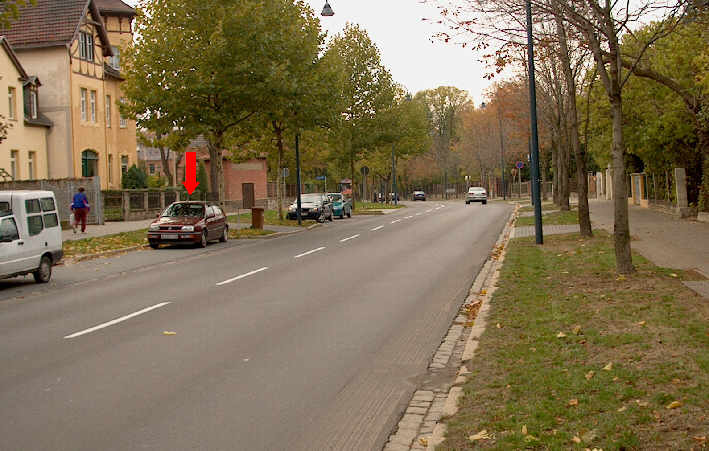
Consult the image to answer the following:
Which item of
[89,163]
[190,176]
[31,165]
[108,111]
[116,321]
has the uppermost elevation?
[108,111]

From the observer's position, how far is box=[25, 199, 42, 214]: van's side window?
16.8 m

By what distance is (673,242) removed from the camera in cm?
1941

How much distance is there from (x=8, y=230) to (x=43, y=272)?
1394 millimetres

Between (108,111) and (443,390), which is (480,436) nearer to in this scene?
(443,390)

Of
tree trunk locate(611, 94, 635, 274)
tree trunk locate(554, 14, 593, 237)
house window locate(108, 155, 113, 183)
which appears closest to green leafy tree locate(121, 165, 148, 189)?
house window locate(108, 155, 113, 183)

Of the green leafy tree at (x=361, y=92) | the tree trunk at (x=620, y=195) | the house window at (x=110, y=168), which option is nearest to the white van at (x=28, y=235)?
the tree trunk at (x=620, y=195)

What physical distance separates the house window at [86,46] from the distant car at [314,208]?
14.4m

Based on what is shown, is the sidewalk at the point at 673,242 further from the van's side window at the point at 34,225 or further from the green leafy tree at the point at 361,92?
the green leafy tree at the point at 361,92

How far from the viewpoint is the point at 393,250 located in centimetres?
2212

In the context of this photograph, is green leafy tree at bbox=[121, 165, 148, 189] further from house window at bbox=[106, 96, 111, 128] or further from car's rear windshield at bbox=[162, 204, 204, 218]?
car's rear windshield at bbox=[162, 204, 204, 218]

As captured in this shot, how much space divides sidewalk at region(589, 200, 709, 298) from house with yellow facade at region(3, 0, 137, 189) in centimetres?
2772

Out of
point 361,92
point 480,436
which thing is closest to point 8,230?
point 480,436

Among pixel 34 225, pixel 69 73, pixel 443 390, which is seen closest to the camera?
pixel 443 390

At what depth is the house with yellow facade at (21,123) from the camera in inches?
1519
